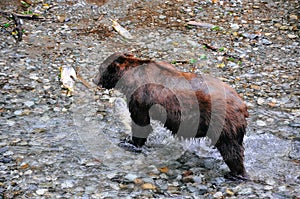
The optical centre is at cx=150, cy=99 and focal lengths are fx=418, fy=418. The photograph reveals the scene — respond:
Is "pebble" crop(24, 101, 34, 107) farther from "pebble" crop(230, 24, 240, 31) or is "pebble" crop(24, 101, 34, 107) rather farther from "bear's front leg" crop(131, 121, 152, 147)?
"pebble" crop(230, 24, 240, 31)

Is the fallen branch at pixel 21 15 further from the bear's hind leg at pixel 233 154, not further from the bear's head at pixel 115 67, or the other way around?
the bear's hind leg at pixel 233 154

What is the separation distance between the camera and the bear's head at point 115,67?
6.99 meters

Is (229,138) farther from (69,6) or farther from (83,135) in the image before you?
(69,6)

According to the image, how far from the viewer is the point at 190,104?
6195 millimetres

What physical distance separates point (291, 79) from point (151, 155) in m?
4.01

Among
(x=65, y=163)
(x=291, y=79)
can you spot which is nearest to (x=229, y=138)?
(x=65, y=163)

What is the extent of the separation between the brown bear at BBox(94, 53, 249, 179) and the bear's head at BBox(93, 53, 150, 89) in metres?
0.02

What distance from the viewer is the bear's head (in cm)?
699

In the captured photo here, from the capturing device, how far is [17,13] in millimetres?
11703

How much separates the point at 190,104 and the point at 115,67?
1.63 m

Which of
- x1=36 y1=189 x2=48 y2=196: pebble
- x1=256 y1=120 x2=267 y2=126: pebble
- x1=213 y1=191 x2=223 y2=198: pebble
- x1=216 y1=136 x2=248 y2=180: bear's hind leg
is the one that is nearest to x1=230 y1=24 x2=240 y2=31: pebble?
x1=256 y1=120 x2=267 y2=126: pebble

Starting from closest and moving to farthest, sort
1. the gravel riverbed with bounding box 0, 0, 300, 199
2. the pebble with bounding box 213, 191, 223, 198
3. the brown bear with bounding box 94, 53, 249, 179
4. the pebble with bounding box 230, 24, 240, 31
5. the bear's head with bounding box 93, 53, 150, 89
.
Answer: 1. the brown bear with bounding box 94, 53, 249, 179
2. the pebble with bounding box 213, 191, 223, 198
3. the gravel riverbed with bounding box 0, 0, 300, 199
4. the bear's head with bounding box 93, 53, 150, 89
5. the pebble with bounding box 230, 24, 240, 31

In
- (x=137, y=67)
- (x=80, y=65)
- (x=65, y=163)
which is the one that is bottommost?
(x=65, y=163)

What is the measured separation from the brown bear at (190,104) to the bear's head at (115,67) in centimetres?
2
